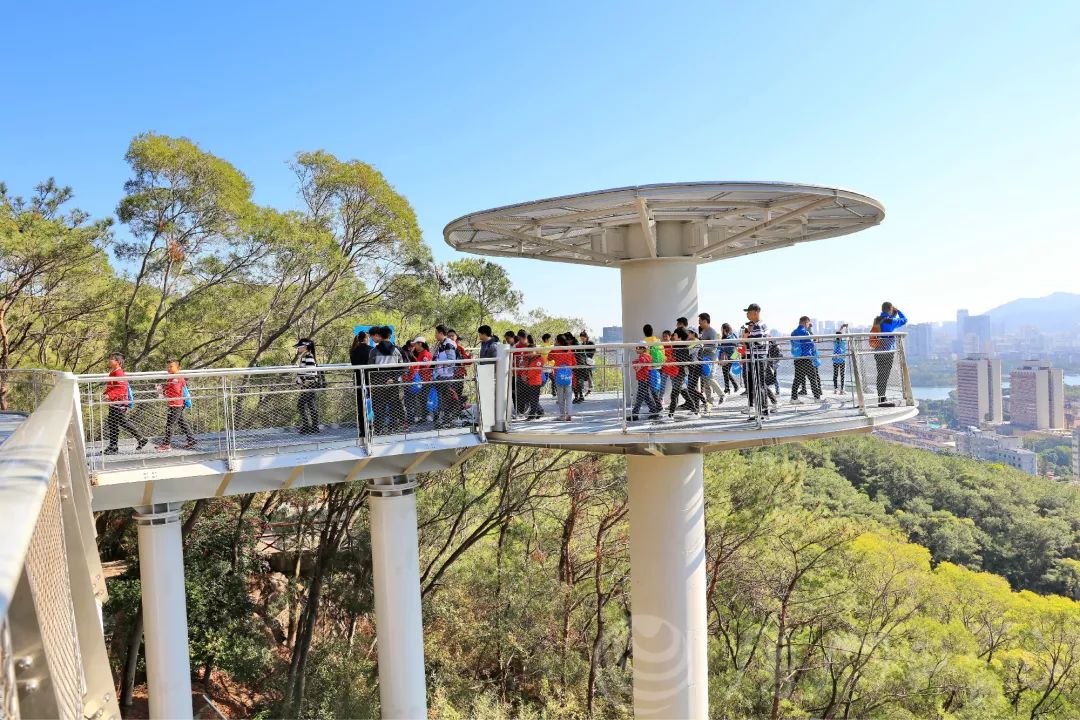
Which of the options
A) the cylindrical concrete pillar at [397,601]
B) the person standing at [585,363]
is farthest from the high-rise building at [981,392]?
the cylindrical concrete pillar at [397,601]

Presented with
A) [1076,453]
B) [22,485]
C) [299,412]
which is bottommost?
[1076,453]

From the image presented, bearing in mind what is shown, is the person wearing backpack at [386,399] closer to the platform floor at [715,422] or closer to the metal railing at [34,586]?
the platform floor at [715,422]

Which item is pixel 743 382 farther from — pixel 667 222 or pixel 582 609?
pixel 582 609

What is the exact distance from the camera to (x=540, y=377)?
1165 cm

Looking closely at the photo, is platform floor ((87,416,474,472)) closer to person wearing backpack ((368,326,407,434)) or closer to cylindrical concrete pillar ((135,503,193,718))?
person wearing backpack ((368,326,407,434))

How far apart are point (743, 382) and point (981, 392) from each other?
13080 cm

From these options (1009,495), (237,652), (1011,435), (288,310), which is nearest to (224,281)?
(288,310)

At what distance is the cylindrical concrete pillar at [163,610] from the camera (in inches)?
367

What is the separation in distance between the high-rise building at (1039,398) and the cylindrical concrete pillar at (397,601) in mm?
127196

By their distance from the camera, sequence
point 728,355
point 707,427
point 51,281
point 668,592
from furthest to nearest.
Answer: point 51,281 < point 668,592 < point 728,355 < point 707,427

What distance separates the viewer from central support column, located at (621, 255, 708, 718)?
12.0 metres

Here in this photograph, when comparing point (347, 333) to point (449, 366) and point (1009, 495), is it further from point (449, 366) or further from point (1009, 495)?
point (1009, 495)

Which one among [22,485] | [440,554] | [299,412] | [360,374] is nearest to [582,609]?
[440,554]

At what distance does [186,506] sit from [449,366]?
15463 mm
